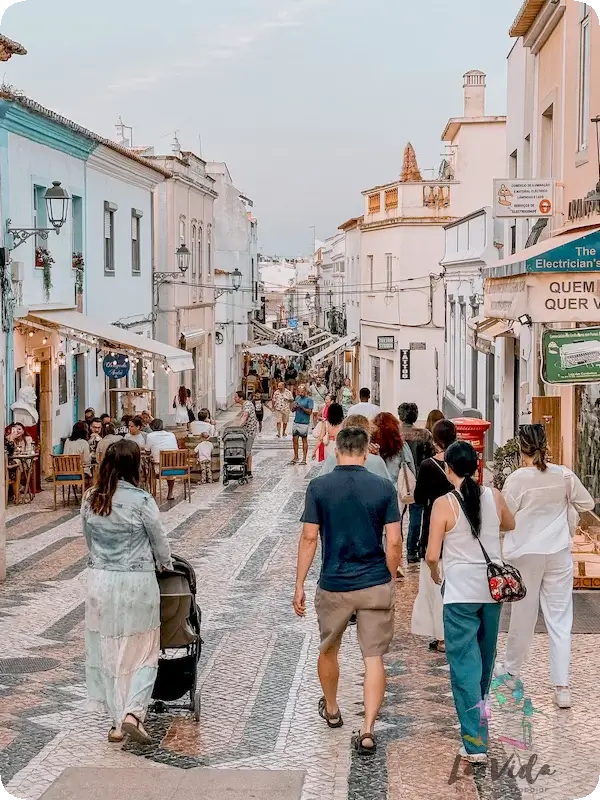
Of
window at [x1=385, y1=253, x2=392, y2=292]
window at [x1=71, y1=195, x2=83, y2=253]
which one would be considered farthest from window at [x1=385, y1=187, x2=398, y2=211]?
window at [x1=71, y1=195, x2=83, y2=253]

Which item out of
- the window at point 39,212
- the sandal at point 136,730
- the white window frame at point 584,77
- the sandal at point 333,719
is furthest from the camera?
the window at point 39,212

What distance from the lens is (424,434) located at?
13.3 metres

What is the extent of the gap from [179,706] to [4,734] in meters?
1.05

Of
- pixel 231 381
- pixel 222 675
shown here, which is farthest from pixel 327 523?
pixel 231 381

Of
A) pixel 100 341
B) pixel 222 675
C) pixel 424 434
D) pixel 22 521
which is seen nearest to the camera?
pixel 222 675

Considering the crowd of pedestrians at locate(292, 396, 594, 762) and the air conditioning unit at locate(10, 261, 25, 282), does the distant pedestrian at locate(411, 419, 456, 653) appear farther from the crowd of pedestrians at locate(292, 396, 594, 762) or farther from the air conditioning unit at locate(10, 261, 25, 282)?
the air conditioning unit at locate(10, 261, 25, 282)

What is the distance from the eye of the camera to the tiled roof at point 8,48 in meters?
12.0

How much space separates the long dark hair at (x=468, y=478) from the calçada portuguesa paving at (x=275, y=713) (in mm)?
1305

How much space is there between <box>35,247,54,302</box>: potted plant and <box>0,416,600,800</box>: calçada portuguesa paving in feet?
30.6

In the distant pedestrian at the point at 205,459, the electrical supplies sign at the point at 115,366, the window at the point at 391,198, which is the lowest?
the distant pedestrian at the point at 205,459

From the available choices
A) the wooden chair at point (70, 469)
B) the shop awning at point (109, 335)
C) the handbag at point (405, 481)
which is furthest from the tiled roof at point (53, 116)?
the handbag at point (405, 481)

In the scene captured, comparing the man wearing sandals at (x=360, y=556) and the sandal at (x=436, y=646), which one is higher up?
the man wearing sandals at (x=360, y=556)

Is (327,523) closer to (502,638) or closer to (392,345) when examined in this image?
(502,638)

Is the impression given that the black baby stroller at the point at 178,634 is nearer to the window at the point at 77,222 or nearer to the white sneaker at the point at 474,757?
the white sneaker at the point at 474,757
